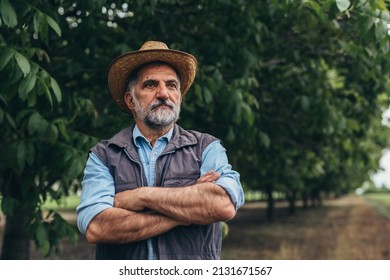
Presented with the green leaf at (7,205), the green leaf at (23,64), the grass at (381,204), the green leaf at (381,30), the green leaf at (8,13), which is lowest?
the grass at (381,204)

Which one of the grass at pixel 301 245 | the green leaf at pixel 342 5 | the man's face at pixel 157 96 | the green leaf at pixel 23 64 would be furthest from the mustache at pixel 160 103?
the grass at pixel 301 245

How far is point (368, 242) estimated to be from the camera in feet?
60.8

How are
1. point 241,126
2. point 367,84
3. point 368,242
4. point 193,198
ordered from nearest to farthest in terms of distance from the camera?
point 193,198, point 241,126, point 367,84, point 368,242

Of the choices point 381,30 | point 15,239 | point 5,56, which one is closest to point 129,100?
point 5,56

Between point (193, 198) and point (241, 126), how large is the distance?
4.47m

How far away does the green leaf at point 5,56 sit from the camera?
3.59 m

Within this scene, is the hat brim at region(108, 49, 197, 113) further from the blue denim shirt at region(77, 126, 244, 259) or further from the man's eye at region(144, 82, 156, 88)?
the blue denim shirt at region(77, 126, 244, 259)

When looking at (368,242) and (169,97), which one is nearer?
(169,97)

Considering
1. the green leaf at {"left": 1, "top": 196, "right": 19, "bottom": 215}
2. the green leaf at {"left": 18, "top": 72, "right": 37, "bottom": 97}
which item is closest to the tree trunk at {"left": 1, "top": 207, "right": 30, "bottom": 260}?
the green leaf at {"left": 1, "top": 196, "right": 19, "bottom": 215}

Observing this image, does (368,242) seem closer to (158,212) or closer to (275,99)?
(275,99)

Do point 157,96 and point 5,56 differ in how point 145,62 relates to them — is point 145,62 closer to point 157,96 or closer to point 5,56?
point 157,96

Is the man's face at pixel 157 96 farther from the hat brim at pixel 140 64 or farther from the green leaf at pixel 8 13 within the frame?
the green leaf at pixel 8 13
